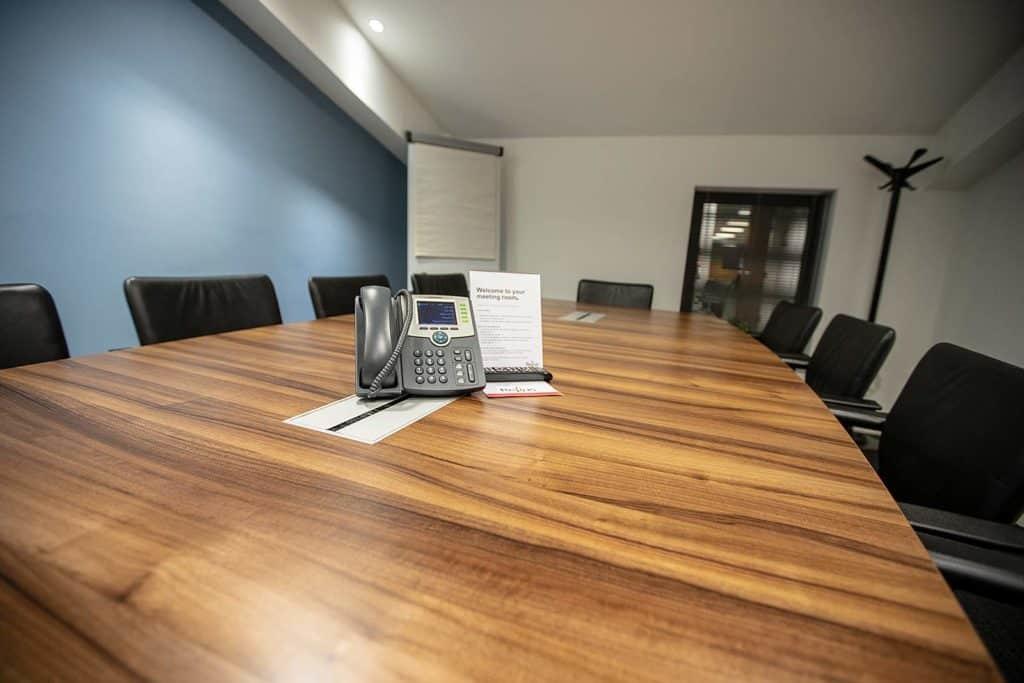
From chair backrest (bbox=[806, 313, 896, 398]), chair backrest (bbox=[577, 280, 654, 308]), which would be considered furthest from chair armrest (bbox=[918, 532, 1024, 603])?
chair backrest (bbox=[577, 280, 654, 308])

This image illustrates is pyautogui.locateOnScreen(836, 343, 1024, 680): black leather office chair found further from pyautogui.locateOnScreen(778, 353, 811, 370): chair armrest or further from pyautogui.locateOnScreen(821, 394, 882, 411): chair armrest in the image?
pyautogui.locateOnScreen(778, 353, 811, 370): chair armrest

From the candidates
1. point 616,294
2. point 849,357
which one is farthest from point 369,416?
point 616,294

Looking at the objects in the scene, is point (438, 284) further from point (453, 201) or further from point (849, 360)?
point (849, 360)

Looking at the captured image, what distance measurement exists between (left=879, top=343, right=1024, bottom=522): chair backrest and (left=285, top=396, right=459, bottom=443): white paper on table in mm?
903

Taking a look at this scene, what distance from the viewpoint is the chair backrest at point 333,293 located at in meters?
1.80

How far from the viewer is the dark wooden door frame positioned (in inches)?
138

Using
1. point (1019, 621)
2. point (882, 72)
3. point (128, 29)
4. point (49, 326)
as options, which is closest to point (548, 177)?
point (882, 72)

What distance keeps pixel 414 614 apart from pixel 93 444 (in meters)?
0.49

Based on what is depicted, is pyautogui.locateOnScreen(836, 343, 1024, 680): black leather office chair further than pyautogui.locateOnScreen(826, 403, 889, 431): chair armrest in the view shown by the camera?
No

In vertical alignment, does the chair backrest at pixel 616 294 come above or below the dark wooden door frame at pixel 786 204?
below

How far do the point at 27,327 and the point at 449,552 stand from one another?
1.33m

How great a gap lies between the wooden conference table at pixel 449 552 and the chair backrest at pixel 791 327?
1911 millimetres

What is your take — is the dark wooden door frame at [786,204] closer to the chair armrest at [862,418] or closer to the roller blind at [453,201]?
the roller blind at [453,201]

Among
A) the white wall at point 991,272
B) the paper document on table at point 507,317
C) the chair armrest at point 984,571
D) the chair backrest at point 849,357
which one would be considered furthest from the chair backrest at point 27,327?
the white wall at point 991,272
